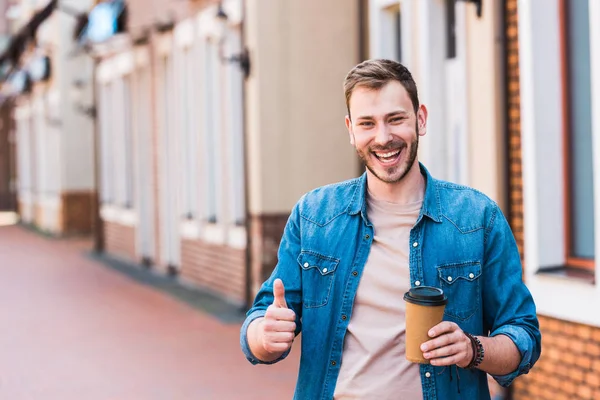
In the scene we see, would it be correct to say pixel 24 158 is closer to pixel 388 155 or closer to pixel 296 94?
pixel 296 94

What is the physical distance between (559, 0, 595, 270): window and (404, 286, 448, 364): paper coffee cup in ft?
12.9

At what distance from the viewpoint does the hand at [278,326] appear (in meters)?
2.40

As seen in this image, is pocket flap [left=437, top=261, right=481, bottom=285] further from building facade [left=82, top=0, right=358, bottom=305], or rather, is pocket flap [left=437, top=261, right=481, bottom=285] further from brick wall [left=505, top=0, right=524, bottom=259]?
building facade [left=82, top=0, right=358, bottom=305]

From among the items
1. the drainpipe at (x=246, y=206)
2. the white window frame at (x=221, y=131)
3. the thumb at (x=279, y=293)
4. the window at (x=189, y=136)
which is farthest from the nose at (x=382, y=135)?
the window at (x=189, y=136)

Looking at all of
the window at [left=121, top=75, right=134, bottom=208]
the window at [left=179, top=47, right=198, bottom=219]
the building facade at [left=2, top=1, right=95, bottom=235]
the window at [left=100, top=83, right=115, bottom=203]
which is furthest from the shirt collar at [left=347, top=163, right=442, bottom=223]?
the building facade at [left=2, top=1, right=95, bottom=235]

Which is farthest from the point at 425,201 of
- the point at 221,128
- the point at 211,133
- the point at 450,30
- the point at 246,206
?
the point at 211,133

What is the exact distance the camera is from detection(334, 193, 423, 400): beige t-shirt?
2.41 metres

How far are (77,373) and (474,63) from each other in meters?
4.27

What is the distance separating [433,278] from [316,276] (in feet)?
1.06

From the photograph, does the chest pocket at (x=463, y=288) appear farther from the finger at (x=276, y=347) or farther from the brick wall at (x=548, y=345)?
the brick wall at (x=548, y=345)

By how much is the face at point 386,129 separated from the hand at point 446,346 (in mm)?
471

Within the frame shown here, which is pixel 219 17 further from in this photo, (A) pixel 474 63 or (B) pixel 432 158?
(A) pixel 474 63

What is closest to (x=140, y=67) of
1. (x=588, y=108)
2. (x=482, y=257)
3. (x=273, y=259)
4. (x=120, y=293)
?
(x=120, y=293)

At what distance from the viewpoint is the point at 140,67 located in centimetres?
1717
